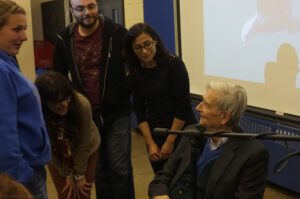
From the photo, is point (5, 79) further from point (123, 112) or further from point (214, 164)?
point (123, 112)

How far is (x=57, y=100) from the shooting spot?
225cm

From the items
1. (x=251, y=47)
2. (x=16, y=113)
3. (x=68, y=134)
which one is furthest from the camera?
(x=251, y=47)

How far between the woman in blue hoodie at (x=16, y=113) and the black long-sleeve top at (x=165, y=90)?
0.88 metres

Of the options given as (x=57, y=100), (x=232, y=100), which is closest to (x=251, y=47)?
(x=232, y=100)

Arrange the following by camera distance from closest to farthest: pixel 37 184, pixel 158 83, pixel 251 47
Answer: pixel 37 184, pixel 158 83, pixel 251 47

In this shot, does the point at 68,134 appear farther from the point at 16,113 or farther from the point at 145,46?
the point at 16,113

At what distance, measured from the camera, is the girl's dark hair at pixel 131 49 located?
2.44 m

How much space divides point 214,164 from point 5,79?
35.6 inches

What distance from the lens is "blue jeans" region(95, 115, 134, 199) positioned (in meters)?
2.72

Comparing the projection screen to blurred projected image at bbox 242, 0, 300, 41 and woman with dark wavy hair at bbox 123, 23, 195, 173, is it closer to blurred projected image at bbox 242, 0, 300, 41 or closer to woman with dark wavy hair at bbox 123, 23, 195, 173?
blurred projected image at bbox 242, 0, 300, 41

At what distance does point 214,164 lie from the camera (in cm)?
191

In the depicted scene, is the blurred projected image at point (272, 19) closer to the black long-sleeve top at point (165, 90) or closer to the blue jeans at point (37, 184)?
the black long-sleeve top at point (165, 90)

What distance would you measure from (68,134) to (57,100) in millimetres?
210

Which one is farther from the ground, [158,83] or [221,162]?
[158,83]
